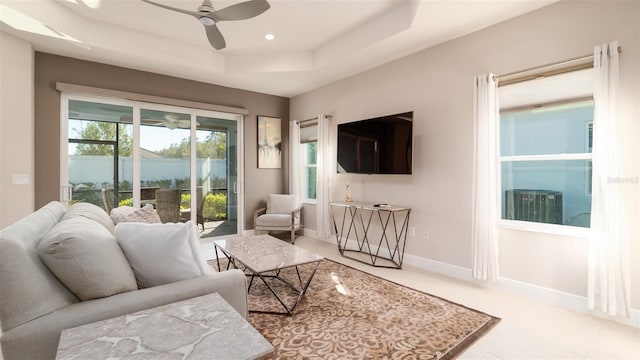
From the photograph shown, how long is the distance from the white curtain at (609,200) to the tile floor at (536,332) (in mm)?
205

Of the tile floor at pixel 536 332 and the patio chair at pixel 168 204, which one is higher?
the patio chair at pixel 168 204

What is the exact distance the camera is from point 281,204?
5.39 m

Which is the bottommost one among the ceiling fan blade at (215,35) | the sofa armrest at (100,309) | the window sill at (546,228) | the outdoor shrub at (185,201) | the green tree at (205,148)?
the sofa armrest at (100,309)

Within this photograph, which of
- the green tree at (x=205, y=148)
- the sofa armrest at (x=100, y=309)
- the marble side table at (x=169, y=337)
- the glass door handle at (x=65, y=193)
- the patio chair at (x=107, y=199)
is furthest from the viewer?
the green tree at (x=205, y=148)

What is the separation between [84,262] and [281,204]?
409cm

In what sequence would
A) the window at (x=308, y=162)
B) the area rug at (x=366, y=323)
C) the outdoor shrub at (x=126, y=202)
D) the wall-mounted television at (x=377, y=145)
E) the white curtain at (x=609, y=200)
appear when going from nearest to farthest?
1. the area rug at (x=366, y=323)
2. the white curtain at (x=609, y=200)
3. the wall-mounted television at (x=377, y=145)
4. the outdoor shrub at (x=126, y=202)
5. the window at (x=308, y=162)

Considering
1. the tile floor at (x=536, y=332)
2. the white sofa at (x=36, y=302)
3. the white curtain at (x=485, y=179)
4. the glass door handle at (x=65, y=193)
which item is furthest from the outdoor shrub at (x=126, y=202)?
the white curtain at (x=485, y=179)

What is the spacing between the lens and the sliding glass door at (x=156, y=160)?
4.14 metres

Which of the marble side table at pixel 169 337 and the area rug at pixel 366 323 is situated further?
the area rug at pixel 366 323

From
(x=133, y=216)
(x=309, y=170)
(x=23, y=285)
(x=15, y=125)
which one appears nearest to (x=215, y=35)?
(x=133, y=216)

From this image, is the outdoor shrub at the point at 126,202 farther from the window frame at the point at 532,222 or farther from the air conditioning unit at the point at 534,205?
the air conditioning unit at the point at 534,205

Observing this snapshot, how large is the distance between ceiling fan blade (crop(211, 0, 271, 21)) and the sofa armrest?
6.50ft

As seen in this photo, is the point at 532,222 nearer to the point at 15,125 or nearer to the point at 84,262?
the point at 84,262

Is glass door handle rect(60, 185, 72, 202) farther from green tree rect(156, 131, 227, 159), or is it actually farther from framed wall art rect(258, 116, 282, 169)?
framed wall art rect(258, 116, 282, 169)
